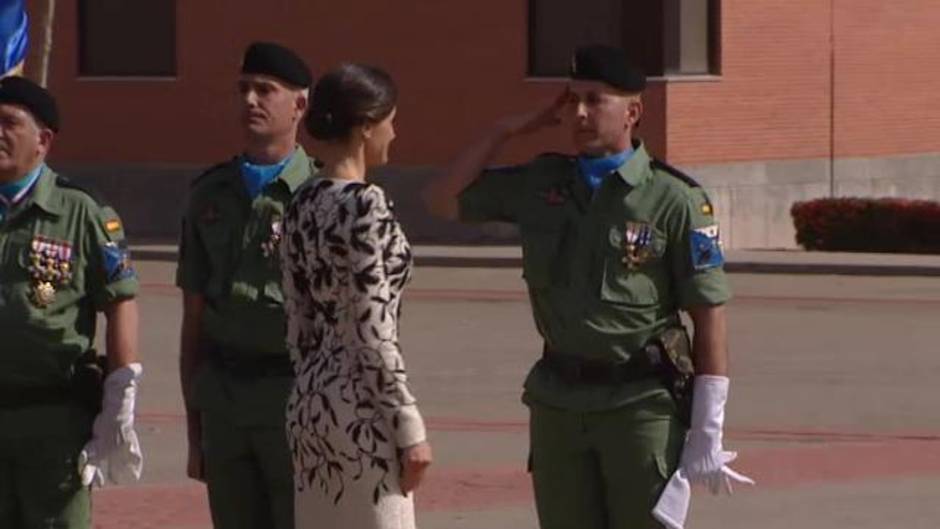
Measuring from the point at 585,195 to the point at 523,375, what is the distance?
32.0 feet

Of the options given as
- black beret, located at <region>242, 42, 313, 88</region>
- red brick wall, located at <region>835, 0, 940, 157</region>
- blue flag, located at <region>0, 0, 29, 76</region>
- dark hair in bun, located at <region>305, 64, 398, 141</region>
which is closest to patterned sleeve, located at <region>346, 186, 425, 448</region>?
dark hair in bun, located at <region>305, 64, 398, 141</region>

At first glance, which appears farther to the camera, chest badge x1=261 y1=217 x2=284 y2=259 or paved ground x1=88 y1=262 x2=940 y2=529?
paved ground x1=88 y1=262 x2=940 y2=529

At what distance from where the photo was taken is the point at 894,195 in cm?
3250

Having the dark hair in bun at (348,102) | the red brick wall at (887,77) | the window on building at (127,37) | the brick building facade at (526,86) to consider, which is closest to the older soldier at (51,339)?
the dark hair in bun at (348,102)

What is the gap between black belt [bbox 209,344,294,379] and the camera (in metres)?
7.44

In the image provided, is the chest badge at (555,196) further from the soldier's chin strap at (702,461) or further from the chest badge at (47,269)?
the chest badge at (47,269)

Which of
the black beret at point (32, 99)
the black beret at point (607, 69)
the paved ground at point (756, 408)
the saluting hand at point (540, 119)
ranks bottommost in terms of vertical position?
the paved ground at point (756, 408)

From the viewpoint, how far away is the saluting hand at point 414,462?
6.18 m

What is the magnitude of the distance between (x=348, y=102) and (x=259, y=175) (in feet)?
3.90

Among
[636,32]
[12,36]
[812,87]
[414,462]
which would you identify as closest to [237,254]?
[414,462]

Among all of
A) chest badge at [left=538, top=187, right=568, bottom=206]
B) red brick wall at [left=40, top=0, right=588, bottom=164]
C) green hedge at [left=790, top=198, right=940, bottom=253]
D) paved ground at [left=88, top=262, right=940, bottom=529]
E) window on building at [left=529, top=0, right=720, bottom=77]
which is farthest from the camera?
red brick wall at [left=40, top=0, right=588, bottom=164]

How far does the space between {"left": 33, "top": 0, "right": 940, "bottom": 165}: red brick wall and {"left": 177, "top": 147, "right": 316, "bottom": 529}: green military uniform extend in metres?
21.6

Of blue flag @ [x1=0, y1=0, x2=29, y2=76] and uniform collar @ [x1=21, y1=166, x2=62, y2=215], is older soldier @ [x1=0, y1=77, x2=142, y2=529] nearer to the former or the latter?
uniform collar @ [x1=21, y1=166, x2=62, y2=215]

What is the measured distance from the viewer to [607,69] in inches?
278
